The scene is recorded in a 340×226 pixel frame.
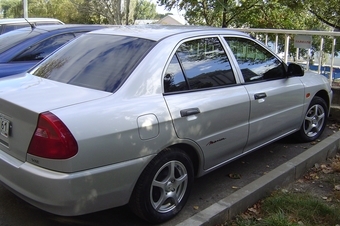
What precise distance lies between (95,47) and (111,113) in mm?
1079

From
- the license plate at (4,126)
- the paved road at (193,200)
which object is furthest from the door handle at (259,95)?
the license plate at (4,126)

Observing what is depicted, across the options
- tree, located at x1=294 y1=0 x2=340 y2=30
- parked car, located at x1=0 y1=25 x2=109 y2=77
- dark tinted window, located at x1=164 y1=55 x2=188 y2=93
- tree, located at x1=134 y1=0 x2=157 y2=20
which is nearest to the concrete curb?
dark tinted window, located at x1=164 y1=55 x2=188 y2=93

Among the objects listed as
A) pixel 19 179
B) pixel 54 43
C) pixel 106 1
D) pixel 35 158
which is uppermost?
pixel 106 1

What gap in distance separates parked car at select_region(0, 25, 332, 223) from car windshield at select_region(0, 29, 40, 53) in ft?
7.41

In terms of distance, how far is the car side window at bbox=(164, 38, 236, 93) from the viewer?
3500mm

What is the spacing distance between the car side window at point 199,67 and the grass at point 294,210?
1229 millimetres

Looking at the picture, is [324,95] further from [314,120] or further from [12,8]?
[12,8]

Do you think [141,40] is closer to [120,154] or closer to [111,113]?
[111,113]

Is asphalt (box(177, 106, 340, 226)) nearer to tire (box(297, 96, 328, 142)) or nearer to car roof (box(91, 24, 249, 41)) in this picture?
tire (box(297, 96, 328, 142))

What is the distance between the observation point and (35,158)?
9.24 ft

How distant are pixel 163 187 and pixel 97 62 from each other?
1250 mm

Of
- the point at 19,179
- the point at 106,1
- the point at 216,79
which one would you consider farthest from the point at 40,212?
the point at 106,1

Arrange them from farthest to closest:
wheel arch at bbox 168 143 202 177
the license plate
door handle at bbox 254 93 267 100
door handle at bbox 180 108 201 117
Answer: door handle at bbox 254 93 267 100 → wheel arch at bbox 168 143 202 177 → door handle at bbox 180 108 201 117 → the license plate

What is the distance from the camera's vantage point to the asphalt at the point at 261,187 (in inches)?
128
